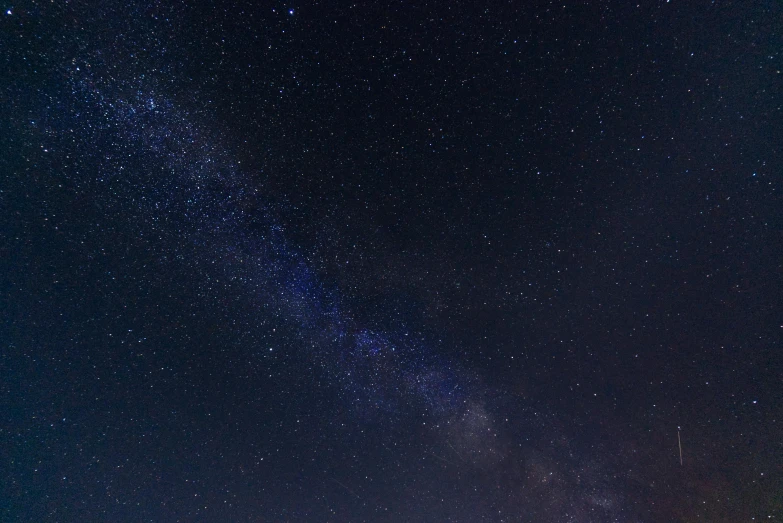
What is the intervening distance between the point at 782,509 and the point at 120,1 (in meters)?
4.00

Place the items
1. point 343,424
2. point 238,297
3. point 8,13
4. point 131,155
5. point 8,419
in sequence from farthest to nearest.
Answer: point 343,424 < point 238,297 < point 8,419 < point 131,155 < point 8,13

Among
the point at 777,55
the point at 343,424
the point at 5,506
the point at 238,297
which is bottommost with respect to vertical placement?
the point at 5,506

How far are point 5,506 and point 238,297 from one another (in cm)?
162

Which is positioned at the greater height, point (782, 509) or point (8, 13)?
point (8, 13)

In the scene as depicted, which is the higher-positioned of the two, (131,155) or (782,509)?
(131,155)

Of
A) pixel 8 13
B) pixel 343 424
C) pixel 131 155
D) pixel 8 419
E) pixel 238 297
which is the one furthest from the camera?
pixel 343 424

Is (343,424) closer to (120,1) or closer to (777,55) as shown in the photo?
(120,1)

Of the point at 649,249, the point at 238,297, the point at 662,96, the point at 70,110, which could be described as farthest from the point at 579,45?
the point at 70,110

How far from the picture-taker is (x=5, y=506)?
6.18ft

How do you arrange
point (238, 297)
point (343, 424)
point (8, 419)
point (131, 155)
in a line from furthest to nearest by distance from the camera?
point (343, 424) < point (238, 297) < point (8, 419) < point (131, 155)

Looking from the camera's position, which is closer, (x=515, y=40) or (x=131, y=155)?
(x=515, y=40)

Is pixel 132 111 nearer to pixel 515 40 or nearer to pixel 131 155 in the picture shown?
pixel 131 155

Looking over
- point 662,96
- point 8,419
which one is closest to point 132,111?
point 8,419

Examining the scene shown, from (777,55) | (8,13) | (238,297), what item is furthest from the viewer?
(238,297)
